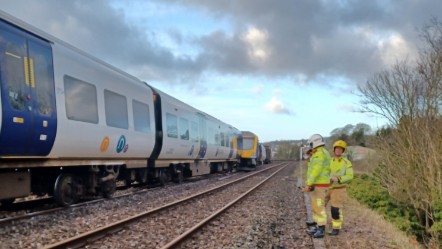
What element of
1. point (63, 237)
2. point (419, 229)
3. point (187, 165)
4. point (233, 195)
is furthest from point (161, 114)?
point (419, 229)

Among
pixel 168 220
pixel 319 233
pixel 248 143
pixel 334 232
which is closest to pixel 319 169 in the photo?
pixel 319 233

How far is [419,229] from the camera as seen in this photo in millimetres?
18281

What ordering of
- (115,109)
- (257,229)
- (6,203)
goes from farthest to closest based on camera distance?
(115,109) < (6,203) < (257,229)

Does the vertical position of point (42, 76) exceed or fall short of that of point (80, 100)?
it exceeds it

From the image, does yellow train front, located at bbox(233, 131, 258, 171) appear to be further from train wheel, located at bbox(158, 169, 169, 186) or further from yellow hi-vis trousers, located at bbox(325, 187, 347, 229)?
yellow hi-vis trousers, located at bbox(325, 187, 347, 229)

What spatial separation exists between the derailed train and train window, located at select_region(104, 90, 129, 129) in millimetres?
25

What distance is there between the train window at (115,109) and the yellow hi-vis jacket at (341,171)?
5551 mm

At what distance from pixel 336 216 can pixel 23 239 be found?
16.1 feet

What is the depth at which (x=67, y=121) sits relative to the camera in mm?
8727

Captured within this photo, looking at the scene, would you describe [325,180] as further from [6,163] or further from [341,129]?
[341,129]

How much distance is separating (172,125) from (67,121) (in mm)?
7474

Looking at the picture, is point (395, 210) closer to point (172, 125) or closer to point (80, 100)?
point (172, 125)

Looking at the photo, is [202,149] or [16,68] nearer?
[16,68]

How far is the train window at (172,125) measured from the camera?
51.0ft
